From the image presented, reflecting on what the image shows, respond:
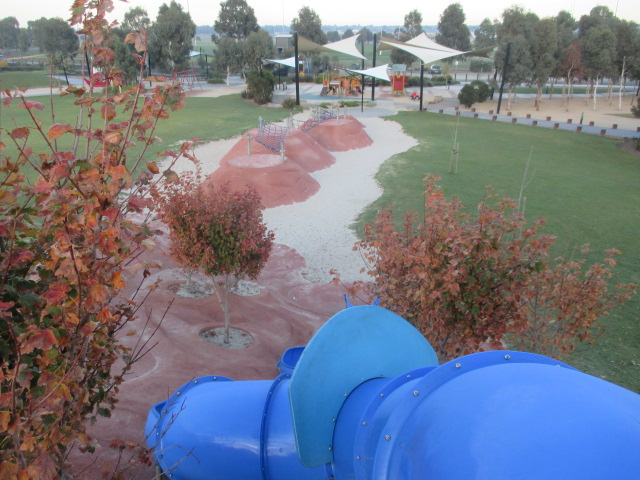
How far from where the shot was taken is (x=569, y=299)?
5207 millimetres

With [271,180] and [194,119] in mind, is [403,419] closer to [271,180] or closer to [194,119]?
[271,180]

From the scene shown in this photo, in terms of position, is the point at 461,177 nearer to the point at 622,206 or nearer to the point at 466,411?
the point at 622,206

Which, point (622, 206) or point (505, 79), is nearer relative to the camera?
point (622, 206)

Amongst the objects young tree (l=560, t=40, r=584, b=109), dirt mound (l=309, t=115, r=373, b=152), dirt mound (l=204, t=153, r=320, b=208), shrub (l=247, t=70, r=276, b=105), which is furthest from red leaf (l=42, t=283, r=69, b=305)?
young tree (l=560, t=40, r=584, b=109)

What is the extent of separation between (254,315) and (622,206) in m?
12.3

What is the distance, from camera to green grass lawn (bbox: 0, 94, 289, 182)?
2162cm

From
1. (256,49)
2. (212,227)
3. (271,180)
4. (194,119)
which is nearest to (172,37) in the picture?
(256,49)

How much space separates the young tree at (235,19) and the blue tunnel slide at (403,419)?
60881 mm

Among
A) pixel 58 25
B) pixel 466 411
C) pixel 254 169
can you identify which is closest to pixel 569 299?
pixel 466 411

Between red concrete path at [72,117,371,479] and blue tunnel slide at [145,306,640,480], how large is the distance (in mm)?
633

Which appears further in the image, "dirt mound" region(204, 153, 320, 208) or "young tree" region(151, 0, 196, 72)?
"young tree" region(151, 0, 196, 72)

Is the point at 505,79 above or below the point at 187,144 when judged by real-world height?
above

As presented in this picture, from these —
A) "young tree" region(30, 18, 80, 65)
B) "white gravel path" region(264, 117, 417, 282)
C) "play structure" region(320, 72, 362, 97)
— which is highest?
"young tree" region(30, 18, 80, 65)

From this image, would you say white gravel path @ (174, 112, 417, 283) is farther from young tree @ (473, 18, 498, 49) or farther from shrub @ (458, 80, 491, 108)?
young tree @ (473, 18, 498, 49)
